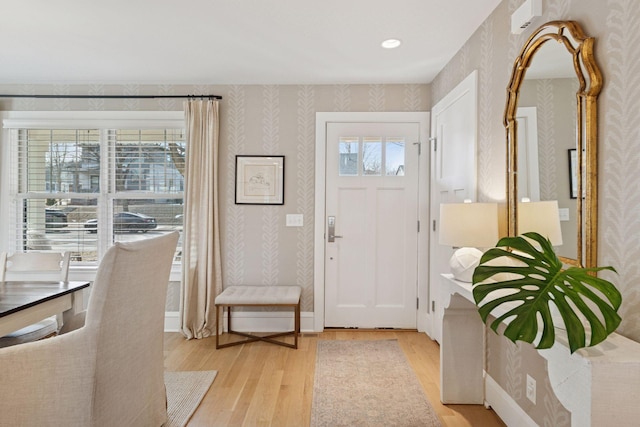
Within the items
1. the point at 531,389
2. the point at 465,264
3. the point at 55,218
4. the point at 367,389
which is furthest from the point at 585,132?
the point at 55,218


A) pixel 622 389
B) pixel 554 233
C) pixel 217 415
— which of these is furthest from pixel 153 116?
pixel 622 389

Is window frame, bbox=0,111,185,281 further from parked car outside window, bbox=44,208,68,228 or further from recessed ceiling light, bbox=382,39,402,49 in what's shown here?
recessed ceiling light, bbox=382,39,402,49

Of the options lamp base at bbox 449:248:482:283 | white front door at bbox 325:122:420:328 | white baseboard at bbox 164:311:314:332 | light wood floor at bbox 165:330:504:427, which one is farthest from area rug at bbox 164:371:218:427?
lamp base at bbox 449:248:482:283

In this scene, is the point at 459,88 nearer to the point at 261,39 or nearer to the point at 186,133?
the point at 261,39

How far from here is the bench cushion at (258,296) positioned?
3.00 meters

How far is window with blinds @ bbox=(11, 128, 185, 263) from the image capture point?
11.8ft

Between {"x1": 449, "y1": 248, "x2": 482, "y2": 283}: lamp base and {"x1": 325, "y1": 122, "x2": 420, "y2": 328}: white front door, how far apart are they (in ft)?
4.67

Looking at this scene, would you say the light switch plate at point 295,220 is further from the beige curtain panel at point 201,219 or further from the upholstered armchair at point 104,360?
the upholstered armchair at point 104,360

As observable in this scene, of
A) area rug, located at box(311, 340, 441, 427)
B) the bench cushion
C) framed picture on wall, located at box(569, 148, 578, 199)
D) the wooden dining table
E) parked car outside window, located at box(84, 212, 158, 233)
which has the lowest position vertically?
area rug, located at box(311, 340, 441, 427)

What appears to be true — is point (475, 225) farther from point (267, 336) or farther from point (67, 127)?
point (67, 127)

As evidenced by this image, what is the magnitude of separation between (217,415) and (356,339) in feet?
5.06

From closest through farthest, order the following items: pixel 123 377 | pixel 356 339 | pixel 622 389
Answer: pixel 622 389 → pixel 123 377 → pixel 356 339

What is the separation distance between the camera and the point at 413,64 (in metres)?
3.00

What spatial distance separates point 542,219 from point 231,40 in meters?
2.36
